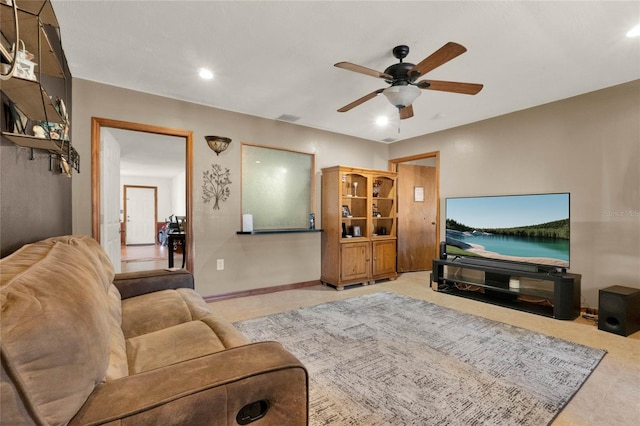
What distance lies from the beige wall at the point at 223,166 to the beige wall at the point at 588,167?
2438mm

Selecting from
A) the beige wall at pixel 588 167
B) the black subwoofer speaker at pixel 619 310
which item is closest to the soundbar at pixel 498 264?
the beige wall at pixel 588 167

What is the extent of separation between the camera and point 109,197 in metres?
3.34

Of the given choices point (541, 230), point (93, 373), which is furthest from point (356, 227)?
point (93, 373)

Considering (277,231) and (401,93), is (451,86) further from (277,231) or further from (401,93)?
(277,231)

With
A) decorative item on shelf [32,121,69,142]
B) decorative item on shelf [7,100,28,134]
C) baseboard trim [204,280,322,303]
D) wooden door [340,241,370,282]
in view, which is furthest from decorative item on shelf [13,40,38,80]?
wooden door [340,241,370,282]

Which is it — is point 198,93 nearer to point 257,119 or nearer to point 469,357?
point 257,119

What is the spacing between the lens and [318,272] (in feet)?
15.1

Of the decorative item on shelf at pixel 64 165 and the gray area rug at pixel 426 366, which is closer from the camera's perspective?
the gray area rug at pixel 426 366

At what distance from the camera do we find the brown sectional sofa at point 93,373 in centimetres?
63

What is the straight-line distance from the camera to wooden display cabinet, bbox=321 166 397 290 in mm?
4355

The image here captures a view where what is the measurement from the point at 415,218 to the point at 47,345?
18.1 ft

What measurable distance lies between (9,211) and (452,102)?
3.93 meters

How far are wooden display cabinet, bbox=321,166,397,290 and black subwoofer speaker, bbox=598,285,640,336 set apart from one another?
2572 mm

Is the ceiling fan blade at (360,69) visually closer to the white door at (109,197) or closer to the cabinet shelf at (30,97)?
the cabinet shelf at (30,97)
